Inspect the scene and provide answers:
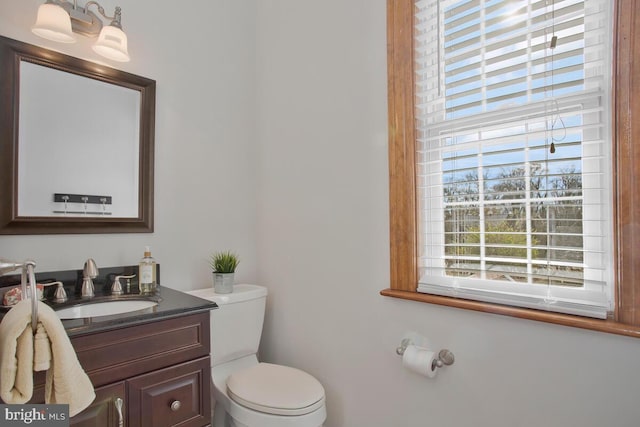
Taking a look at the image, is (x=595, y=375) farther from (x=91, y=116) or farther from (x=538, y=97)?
(x=91, y=116)

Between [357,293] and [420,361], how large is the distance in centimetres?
43

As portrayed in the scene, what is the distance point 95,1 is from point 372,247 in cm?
167

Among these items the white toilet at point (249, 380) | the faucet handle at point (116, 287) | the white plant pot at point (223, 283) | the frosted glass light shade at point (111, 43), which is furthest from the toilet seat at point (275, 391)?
the frosted glass light shade at point (111, 43)


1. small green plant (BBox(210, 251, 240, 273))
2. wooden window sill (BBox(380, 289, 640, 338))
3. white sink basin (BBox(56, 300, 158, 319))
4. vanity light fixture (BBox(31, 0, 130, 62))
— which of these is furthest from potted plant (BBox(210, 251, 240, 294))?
vanity light fixture (BBox(31, 0, 130, 62))

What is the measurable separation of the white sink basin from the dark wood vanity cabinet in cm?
17

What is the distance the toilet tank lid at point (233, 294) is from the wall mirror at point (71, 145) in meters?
0.42

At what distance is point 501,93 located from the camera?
1.27 metres

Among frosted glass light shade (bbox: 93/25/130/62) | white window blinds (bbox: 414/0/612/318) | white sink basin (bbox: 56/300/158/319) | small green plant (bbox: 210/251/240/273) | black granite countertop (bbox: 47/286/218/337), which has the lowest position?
white sink basin (bbox: 56/300/158/319)

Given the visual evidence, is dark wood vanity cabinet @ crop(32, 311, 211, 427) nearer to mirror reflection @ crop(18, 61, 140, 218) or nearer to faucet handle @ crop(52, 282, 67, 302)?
faucet handle @ crop(52, 282, 67, 302)

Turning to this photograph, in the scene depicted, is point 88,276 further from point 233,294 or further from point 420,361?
point 420,361

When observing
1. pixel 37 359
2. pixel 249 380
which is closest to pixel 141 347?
pixel 37 359

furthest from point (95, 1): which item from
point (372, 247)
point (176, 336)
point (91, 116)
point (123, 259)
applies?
point (372, 247)

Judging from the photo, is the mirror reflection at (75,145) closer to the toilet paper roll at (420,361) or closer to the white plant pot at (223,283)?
the white plant pot at (223,283)

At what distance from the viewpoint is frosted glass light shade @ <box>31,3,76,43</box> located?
135 centimetres
